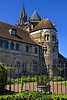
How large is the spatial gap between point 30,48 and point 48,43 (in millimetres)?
3898

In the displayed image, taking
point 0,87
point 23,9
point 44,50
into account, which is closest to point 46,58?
point 44,50

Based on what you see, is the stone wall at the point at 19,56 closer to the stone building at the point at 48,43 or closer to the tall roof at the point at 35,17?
the stone building at the point at 48,43

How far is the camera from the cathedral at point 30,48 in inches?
845

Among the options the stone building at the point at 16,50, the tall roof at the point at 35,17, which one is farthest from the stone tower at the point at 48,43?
the tall roof at the point at 35,17

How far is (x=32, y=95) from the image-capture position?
5.96 meters

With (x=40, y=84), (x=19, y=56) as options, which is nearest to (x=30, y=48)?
(x=19, y=56)

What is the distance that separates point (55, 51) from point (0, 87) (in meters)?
20.9

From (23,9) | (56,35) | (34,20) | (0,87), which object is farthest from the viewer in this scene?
(23,9)

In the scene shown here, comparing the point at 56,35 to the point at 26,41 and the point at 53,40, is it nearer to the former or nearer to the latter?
the point at 53,40

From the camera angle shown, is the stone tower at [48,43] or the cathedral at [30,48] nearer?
the cathedral at [30,48]

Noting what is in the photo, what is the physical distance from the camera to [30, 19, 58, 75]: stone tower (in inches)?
1020

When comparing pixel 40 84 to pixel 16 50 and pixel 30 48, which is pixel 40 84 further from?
pixel 30 48

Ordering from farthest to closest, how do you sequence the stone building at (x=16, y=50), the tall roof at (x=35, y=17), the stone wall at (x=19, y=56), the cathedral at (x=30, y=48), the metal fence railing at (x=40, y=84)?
1. the tall roof at (x=35, y=17)
2. the cathedral at (x=30, y=48)
3. the stone building at (x=16, y=50)
4. the stone wall at (x=19, y=56)
5. the metal fence railing at (x=40, y=84)

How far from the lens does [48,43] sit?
1038 inches
